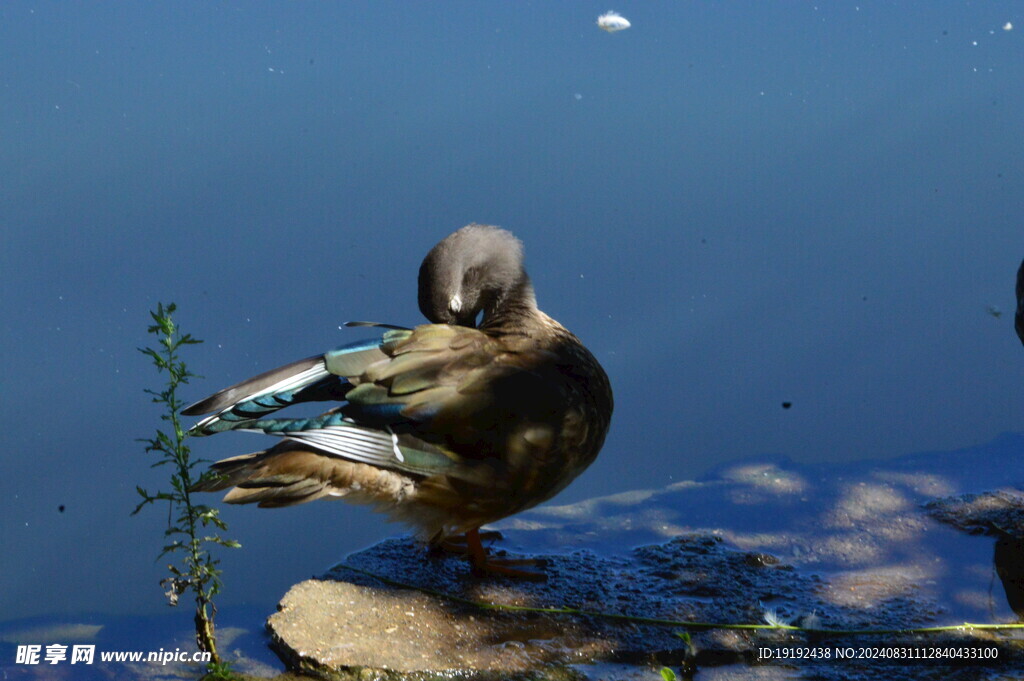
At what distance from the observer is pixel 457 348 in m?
3.29

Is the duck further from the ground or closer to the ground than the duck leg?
further from the ground

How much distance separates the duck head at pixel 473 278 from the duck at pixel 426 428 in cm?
21

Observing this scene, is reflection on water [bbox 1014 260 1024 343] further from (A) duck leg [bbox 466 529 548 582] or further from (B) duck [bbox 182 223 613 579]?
(A) duck leg [bbox 466 529 548 582]

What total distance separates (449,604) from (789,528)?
1.31 metres

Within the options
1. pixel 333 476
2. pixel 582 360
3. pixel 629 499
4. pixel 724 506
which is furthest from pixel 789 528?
pixel 333 476

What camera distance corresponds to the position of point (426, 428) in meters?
3.13

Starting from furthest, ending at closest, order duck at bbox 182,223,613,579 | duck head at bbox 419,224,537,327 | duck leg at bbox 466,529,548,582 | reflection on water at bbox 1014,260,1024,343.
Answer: reflection on water at bbox 1014,260,1024,343 → duck head at bbox 419,224,537,327 → duck leg at bbox 466,529,548,582 → duck at bbox 182,223,613,579

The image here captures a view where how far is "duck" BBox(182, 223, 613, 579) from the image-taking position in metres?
3.00

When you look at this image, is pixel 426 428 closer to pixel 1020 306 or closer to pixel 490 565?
pixel 490 565

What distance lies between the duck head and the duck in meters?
0.21

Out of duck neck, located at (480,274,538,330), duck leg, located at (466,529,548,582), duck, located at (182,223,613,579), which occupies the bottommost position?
duck leg, located at (466,529,548,582)

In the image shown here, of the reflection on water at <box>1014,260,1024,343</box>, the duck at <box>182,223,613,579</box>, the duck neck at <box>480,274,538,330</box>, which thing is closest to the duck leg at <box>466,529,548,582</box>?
the duck at <box>182,223,613,579</box>

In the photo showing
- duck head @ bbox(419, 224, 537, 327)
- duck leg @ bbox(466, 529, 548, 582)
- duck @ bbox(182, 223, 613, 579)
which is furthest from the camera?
duck head @ bbox(419, 224, 537, 327)

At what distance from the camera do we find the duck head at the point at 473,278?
3.70m
